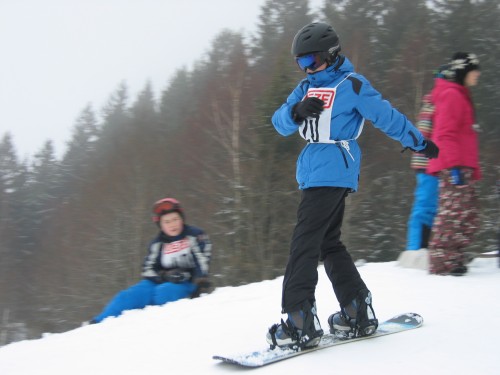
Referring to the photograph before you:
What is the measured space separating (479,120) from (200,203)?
12.4 metres

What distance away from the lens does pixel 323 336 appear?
306 centimetres

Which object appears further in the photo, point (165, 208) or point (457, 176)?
point (165, 208)

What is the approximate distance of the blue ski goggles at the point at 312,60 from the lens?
2.84 m

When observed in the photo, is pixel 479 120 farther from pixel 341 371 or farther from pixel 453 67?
pixel 341 371

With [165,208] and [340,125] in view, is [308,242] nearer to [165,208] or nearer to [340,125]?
[340,125]

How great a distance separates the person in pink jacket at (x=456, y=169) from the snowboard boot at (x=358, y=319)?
1.74 m

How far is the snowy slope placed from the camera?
8.54 feet

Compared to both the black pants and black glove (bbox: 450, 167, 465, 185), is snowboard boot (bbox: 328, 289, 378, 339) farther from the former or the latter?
black glove (bbox: 450, 167, 465, 185)

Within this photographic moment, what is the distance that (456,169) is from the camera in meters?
4.44

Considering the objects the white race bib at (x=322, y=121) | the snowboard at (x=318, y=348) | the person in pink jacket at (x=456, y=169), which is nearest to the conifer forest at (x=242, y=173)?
the person in pink jacket at (x=456, y=169)

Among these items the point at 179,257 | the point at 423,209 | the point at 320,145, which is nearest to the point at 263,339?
the point at 320,145

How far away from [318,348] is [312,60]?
1482mm

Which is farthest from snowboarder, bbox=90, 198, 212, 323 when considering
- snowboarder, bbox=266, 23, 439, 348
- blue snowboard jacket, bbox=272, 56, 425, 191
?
blue snowboard jacket, bbox=272, 56, 425, 191

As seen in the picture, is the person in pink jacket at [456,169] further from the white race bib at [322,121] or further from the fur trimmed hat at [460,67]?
the white race bib at [322,121]
